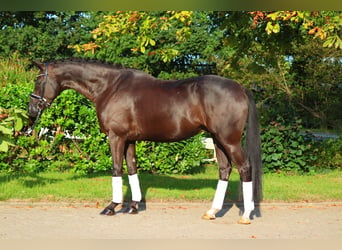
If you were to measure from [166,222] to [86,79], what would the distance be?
2366mm

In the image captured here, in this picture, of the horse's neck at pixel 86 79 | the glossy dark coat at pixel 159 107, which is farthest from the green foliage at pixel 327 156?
the horse's neck at pixel 86 79

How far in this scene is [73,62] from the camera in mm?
6859

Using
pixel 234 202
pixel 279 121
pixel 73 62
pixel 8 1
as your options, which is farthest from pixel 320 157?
pixel 8 1

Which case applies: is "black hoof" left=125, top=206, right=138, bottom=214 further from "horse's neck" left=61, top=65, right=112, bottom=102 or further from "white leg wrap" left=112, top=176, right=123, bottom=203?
"horse's neck" left=61, top=65, right=112, bottom=102

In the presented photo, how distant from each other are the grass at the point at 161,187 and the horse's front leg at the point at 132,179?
Answer: 2.32 feet

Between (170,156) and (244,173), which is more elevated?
(170,156)

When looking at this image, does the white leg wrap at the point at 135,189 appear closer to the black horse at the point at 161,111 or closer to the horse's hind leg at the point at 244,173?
the black horse at the point at 161,111

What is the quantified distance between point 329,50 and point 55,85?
15.4 meters

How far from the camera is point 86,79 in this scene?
22.3ft

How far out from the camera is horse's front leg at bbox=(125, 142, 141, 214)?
6.67 m

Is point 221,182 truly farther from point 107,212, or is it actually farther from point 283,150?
point 283,150

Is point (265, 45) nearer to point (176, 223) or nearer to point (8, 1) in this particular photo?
point (176, 223)

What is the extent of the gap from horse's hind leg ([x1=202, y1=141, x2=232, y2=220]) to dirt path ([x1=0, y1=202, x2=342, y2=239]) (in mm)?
136

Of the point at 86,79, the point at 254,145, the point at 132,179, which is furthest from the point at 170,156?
the point at 254,145
